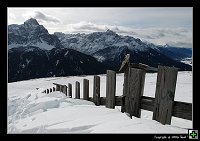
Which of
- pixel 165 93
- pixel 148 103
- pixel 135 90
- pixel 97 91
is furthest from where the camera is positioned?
pixel 97 91

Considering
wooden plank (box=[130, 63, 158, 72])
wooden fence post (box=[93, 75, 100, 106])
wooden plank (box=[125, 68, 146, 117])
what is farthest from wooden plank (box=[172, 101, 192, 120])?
wooden fence post (box=[93, 75, 100, 106])

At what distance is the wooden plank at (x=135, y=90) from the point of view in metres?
4.79

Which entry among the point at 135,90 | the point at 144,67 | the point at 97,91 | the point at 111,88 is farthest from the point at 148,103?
the point at 97,91

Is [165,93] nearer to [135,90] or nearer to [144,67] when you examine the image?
[135,90]

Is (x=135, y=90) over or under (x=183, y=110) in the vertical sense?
over

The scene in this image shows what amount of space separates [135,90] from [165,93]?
72cm

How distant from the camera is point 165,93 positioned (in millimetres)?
4234

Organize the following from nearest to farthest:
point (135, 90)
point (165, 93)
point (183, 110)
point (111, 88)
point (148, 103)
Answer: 1. point (183, 110)
2. point (165, 93)
3. point (148, 103)
4. point (135, 90)
5. point (111, 88)

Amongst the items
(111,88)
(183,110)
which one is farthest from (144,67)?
(183,110)

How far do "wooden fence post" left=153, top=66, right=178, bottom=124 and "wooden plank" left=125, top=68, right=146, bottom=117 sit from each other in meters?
0.48

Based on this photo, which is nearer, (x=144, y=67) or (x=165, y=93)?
(x=165, y=93)

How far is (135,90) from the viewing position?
4863mm

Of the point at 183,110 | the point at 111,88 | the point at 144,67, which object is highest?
the point at 144,67

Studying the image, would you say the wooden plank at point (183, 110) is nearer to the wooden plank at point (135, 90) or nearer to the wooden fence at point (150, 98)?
the wooden fence at point (150, 98)
